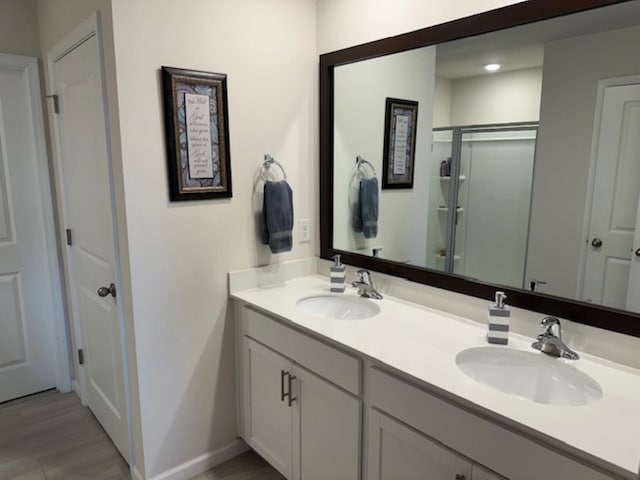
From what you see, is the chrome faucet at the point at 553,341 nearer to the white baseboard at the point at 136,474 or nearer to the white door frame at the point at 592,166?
the white door frame at the point at 592,166

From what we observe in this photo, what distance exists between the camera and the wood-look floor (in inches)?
82.5

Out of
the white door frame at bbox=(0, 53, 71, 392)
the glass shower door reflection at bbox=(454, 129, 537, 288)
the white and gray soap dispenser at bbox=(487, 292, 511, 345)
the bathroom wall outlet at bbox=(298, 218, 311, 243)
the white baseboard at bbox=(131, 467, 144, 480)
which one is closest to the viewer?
the white and gray soap dispenser at bbox=(487, 292, 511, 345)

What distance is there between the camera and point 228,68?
1.94 meters

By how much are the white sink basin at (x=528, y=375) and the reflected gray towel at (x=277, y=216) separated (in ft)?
3.32

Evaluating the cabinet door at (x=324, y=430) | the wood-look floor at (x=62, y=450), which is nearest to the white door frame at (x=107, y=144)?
the wood-look floor at (x=62, y=450)

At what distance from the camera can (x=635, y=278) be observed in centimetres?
135

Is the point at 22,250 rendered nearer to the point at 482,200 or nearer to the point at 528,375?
the point at 482,200

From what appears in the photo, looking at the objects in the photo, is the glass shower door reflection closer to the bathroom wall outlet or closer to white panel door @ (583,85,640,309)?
white panel door @ (583,85,640,309)

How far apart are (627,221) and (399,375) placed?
0.84 meters

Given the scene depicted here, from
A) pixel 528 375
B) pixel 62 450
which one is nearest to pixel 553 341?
pixel 528 375

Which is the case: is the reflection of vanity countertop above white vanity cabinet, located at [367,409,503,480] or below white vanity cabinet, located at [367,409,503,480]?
above

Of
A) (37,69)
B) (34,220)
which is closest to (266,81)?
(37,69)

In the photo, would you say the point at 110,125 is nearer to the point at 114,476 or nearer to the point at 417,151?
the point at 417,151

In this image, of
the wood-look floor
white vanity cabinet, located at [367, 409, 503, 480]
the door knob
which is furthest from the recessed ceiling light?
the wood-look floor
